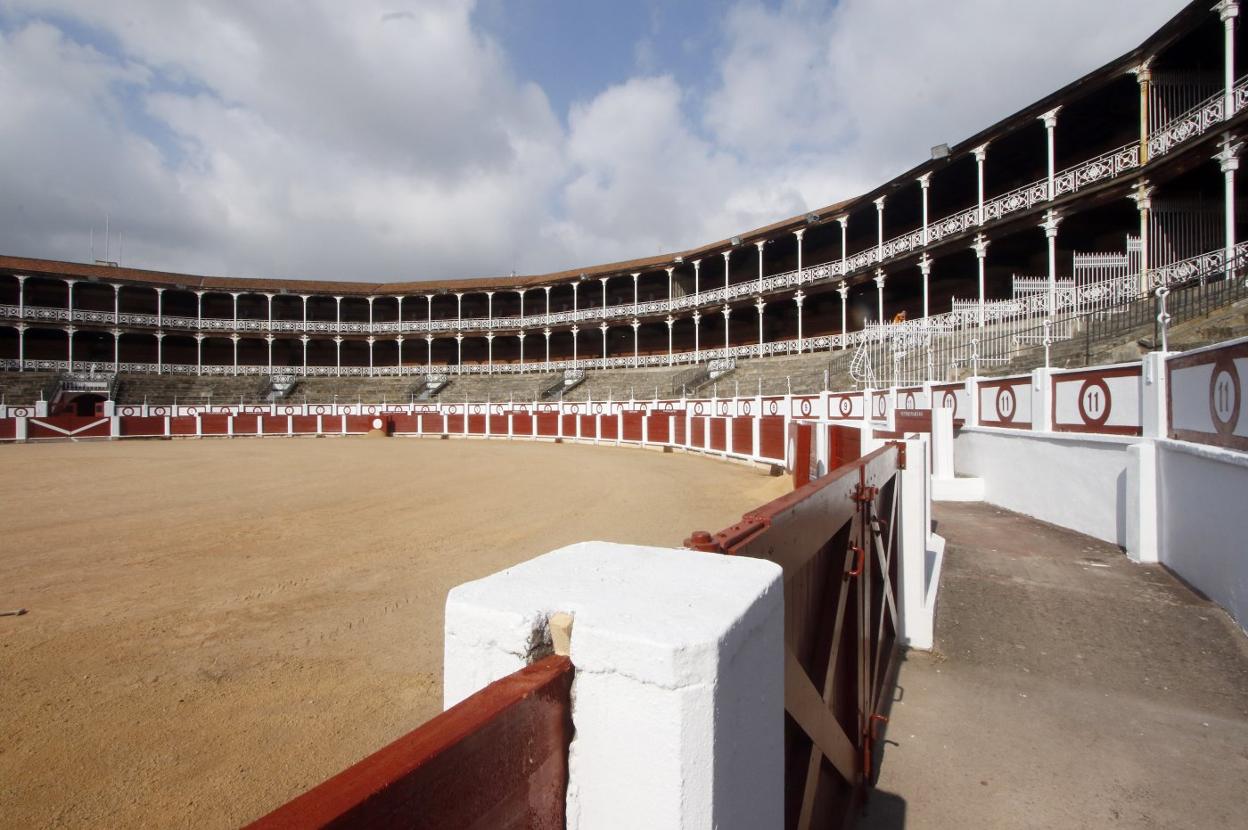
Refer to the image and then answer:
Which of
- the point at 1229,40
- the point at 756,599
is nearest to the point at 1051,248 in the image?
the point at 1229,40

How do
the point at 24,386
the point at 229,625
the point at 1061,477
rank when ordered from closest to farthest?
1. the point at 229,625
2. the point at 1061,477
3. the point at 24,386

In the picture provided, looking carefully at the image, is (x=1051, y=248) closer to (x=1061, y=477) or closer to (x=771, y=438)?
(x=771, y=438)

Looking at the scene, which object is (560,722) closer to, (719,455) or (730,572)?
(730,572)

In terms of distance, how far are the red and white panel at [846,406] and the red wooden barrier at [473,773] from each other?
13764 mm

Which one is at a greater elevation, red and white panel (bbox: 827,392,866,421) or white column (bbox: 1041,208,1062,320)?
white column (bbox: 1041,208,1062,320)

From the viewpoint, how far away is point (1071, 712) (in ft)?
10.8

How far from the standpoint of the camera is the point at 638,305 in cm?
3869

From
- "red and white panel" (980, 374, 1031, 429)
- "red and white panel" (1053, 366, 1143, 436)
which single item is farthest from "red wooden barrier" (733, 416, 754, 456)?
"red and white panel" (1053, 366, 1143, 436)

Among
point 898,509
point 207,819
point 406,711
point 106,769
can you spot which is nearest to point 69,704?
point 106,769

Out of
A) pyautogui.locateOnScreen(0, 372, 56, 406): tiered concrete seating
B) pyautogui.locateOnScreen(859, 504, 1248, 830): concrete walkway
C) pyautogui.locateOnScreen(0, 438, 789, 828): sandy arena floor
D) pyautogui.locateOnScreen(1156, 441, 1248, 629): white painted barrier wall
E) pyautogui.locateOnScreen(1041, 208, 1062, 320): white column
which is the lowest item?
pyautogui.locateOnScreen(859, 504, 1248, 830): concrete walkway

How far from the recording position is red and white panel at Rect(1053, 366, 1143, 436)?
6848mm

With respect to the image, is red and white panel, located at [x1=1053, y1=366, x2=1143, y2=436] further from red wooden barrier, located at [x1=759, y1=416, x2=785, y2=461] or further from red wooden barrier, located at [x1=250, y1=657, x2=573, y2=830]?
red wooden barrier, located at [x1=250, y1=657, x2=573, y2=830]

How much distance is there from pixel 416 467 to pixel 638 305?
25535 millimetres

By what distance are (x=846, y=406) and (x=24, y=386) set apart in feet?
139
